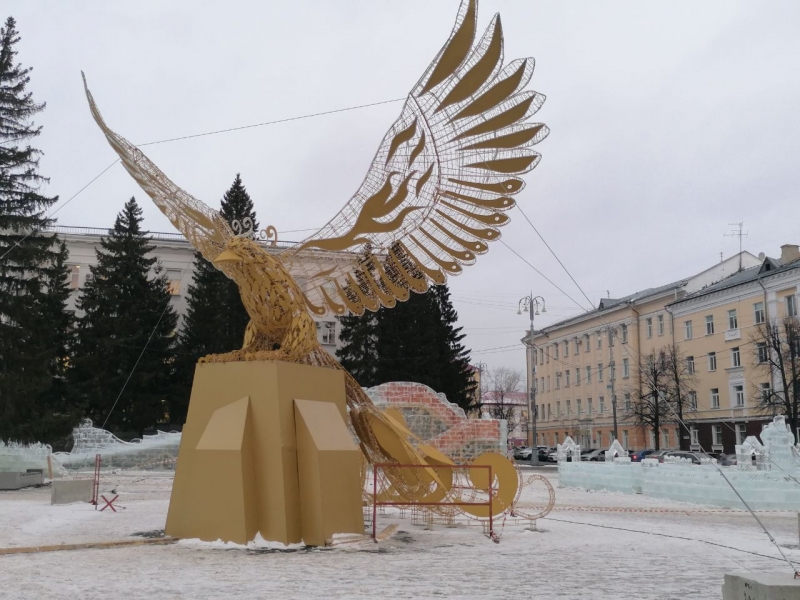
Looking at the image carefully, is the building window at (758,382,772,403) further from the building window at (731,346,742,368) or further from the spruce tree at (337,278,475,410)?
the spruce tree at (337,278,475,410)

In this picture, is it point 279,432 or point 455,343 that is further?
point 455,343

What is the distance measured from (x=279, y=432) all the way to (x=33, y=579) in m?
3.12

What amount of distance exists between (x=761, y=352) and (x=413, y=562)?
Result: 27.8 meters

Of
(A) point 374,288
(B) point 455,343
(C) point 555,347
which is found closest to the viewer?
(A) point 374,288

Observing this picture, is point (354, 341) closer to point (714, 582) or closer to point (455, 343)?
point (455, 343)

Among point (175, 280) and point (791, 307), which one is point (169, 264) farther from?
point (791, 307)

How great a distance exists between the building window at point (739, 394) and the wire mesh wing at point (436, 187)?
28.5 metres

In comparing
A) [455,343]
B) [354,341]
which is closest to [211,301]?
[354,341]

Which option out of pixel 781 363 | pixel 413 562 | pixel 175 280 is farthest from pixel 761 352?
pixel 175 280

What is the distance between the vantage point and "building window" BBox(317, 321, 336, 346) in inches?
1667

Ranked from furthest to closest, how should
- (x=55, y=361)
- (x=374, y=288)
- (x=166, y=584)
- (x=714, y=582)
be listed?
(x=55, y=361), (x=374, y=288), (x=714, y=582), (x=166, y=584)

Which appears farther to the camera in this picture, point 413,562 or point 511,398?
point 511,398

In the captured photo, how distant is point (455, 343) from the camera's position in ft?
131

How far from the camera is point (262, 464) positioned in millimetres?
9008
